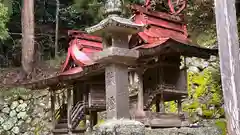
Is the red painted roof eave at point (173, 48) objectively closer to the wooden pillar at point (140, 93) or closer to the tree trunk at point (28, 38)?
the wooden pillar at point (140, 93)

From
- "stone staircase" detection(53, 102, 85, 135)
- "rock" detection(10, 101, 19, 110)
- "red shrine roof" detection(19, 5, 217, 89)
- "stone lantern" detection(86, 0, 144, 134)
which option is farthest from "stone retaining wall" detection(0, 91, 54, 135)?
"stone lantern" detection(86, 0, 144, 134)

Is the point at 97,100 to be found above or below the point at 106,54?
below

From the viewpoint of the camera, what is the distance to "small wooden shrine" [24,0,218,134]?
342 inches

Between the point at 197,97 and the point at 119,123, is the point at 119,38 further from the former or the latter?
the point at 197,97

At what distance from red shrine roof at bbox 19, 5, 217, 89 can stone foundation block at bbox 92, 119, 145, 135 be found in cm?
207

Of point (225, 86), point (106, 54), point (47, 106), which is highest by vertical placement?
point (106, 54)

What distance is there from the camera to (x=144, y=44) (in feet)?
28.7

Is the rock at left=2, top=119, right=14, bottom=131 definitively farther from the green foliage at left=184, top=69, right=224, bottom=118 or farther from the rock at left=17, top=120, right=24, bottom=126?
the green foliage at left=184, top=69, right=224, bottom=118

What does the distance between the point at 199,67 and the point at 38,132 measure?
739cm

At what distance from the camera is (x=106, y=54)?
635 cm

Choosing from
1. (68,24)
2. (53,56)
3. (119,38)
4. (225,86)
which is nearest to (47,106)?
(53,56)

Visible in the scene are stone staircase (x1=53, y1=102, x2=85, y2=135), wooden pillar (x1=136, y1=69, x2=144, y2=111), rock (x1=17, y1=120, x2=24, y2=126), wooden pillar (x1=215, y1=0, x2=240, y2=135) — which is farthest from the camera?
rock (x1=17, y1=120, x2=24, y2=126)

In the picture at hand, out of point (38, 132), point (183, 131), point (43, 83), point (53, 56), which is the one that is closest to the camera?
point (183, 131)

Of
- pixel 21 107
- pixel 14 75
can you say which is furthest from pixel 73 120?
pixel 14 75
